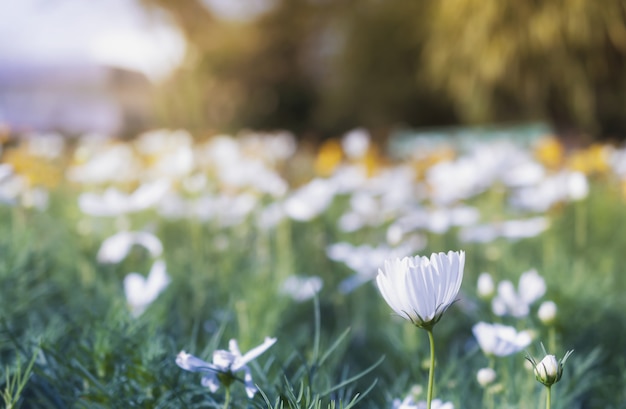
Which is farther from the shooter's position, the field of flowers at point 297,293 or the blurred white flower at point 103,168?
the blurred white flower at point 103,168

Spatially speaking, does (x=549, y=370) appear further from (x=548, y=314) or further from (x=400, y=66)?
(x=400, y=66)

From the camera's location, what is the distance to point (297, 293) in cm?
135

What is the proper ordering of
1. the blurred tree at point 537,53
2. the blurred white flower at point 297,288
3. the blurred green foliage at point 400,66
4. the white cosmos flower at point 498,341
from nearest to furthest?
the white cosmos flower at point 498,341 → the blurred white flower at point 297,288 → the blurred tree at point 537,53 → the blurred green foliage at point 400,66

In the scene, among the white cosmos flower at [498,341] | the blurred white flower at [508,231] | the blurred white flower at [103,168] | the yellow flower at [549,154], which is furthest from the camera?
the yellow flower at [549,154]

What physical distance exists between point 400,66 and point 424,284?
685cm

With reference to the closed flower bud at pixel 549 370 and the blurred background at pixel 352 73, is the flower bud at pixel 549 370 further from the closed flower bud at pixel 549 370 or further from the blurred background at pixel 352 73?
the blurred background at pixel 352 73

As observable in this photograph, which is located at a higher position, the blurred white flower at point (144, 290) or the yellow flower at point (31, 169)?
the blurred white flower at point (144, 290)

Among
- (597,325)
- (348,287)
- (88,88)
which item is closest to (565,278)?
(597,325)

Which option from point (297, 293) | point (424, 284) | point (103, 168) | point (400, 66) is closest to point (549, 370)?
point (424, 284)

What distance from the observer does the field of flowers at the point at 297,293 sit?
0.79 metres

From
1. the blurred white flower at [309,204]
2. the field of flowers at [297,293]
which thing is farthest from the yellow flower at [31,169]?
the blurred white flower at [309,204]

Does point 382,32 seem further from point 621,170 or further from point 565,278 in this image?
point 565,278

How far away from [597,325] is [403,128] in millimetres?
5896

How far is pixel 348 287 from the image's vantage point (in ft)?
4.45
